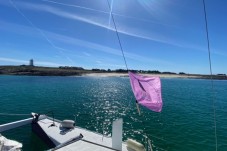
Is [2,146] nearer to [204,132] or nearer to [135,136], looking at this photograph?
[135,136]

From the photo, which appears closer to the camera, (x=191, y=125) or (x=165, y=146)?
(x=165, y=146)

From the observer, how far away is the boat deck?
1498 centimetres

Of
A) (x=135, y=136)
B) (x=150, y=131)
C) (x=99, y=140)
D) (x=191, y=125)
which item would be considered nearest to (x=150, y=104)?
(x=99, y=140)

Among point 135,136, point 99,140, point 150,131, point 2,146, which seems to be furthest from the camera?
point 150,131

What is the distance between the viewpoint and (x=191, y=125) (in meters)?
30.0

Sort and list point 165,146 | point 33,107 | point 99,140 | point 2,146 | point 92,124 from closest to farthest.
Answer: point 2,146 → point 99,140 → point 165,146 → point 92,124 → point 33,107

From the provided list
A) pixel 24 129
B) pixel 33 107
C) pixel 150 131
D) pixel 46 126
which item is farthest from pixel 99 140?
Result: pixel 33 107

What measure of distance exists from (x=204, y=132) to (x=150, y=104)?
63.5 feet

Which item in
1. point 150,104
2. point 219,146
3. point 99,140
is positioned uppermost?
point 150,104

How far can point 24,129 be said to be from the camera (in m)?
25.6

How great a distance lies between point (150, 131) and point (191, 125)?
7613 millimetres

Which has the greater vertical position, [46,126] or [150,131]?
[46,126]

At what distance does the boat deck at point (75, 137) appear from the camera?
1498 centimetres

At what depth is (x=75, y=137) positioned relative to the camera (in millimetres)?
16375
